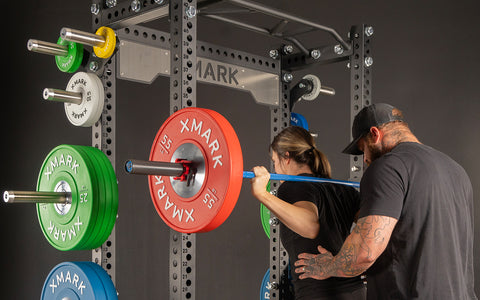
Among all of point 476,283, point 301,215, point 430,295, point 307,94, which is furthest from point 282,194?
point 476,283

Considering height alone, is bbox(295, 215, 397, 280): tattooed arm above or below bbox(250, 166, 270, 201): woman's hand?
below

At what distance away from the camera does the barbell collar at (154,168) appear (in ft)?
4.73

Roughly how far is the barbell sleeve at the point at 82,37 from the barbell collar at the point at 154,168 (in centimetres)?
71

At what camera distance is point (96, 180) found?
77.3 inches

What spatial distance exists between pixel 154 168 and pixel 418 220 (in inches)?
31.9

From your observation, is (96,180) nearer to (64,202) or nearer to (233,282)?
(64,202)

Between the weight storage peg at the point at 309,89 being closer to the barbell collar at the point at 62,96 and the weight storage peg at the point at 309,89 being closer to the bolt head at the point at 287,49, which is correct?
the bolt head at the point at 287,49

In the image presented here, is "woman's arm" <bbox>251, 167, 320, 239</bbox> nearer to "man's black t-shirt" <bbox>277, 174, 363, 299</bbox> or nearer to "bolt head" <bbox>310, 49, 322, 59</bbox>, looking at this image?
"man's black t-shirt" <bbox>277, 174, 363, 299</bbox>

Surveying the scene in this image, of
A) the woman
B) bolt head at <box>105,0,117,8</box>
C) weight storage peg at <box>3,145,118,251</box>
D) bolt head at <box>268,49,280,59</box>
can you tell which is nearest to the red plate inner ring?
the woman

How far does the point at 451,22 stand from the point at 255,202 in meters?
1.91

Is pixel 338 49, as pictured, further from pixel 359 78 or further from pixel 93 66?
pixel 93 66

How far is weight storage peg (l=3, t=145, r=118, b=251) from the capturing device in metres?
1.95

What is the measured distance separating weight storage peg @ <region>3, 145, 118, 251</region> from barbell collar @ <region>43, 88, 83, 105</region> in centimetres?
20

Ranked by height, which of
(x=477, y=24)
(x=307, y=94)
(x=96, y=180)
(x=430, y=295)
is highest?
(x=477, y=24)
